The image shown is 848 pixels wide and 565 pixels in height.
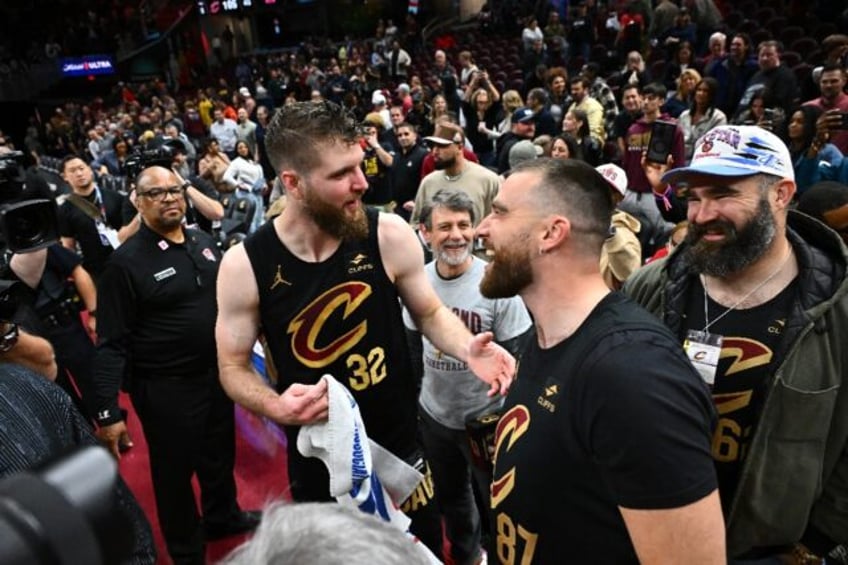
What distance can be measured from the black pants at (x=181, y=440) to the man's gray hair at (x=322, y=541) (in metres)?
2.47

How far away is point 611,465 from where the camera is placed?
120cm

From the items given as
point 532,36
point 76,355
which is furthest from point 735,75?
point 76,355

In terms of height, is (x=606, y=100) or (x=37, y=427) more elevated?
(x=37, y=427)

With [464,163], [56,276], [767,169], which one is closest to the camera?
[767,169]

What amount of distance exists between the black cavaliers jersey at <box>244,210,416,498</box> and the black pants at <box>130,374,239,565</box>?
1.01 m

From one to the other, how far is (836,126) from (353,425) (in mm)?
4247

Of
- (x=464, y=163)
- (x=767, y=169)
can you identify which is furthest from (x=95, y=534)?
(x=464, y=163)

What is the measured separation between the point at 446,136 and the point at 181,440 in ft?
10.3

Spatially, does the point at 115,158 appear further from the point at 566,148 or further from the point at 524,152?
the point at 566,148

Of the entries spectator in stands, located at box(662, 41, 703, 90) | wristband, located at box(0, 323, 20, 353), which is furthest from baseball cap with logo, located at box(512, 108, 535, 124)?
wristband, located at box(0, 323, 20, 353)

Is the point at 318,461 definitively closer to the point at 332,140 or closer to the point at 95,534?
the point at 332,140

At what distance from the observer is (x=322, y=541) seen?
69cm

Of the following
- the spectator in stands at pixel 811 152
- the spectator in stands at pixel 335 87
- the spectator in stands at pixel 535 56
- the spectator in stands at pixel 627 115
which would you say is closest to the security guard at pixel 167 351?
the spectator in stands at pixel 811 152

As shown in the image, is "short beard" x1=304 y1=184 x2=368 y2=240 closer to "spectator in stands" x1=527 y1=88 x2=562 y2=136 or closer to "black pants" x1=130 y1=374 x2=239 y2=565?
"black pants" x1=130 y1=374 x2=239 y2=565
